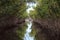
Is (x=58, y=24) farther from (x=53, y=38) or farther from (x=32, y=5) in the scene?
(x=32, y=5)

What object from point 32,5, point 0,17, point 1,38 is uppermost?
point 32,5

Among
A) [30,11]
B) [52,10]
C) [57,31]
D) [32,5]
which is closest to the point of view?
[57,31]

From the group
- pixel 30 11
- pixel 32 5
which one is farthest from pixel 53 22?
pixel 30 11

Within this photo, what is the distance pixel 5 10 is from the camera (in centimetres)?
1484

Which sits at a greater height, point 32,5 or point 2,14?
point 32,5

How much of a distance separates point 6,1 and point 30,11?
14219 mm

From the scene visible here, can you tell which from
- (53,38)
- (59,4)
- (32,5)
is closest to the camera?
(53,38)

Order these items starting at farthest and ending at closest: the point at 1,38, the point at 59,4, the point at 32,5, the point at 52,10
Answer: the point at 32,5, the point at 52,10, the point at 59,4, the point at 1,38

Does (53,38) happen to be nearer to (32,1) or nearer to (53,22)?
(53,22)

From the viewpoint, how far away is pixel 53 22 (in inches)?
621

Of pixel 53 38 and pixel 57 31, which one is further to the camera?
pixel 57 31

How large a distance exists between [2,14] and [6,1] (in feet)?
4.52

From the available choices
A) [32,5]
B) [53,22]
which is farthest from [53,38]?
[32,5]

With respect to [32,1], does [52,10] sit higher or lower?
lower
